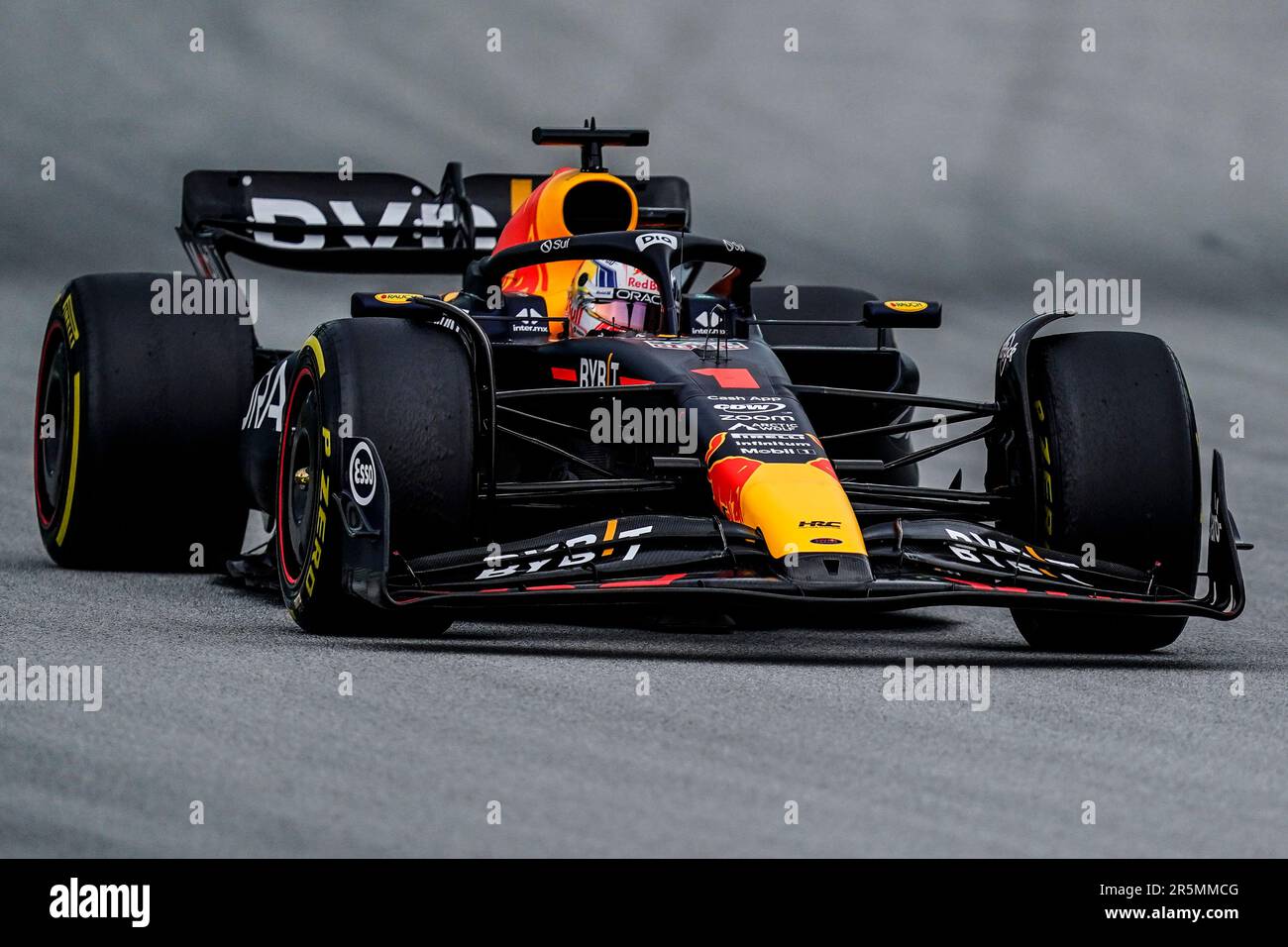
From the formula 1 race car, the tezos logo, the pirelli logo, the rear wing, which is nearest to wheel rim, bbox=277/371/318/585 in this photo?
the formula 1 race car

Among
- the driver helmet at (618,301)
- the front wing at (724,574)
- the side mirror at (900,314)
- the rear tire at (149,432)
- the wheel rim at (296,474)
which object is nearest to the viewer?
the front wing at (724,574)

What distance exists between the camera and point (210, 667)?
6105mm

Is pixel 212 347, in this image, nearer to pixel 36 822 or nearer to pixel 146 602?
pixel 146 602

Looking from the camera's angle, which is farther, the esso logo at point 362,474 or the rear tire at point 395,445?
the rear tire at point 395,445

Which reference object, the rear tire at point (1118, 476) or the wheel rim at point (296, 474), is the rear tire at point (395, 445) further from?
the rear tire at point (1118, 476)

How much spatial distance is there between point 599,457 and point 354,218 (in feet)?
11.0

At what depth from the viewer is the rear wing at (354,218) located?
10.3 m

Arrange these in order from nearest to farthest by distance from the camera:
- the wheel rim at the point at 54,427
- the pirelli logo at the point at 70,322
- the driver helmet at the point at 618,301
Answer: the driver helmet at the point at 618,301 < the pirelli logo at the point at 70,322 < the wheel rim at the point at 54,427

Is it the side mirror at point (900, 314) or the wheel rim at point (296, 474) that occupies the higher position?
the side mirror at point (900, 314)

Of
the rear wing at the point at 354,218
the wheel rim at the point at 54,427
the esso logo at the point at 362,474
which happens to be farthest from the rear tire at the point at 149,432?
the esso logo at the point at 362,474

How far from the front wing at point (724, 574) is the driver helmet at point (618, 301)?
76.5 inches

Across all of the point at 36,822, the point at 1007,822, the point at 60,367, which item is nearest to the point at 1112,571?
the point at 1007,822

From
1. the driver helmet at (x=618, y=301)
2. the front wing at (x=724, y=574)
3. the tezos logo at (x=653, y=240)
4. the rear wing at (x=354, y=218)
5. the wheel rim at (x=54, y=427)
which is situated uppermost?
the rear wing at (x=354, y=218)

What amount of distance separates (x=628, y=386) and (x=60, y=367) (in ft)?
11.0
